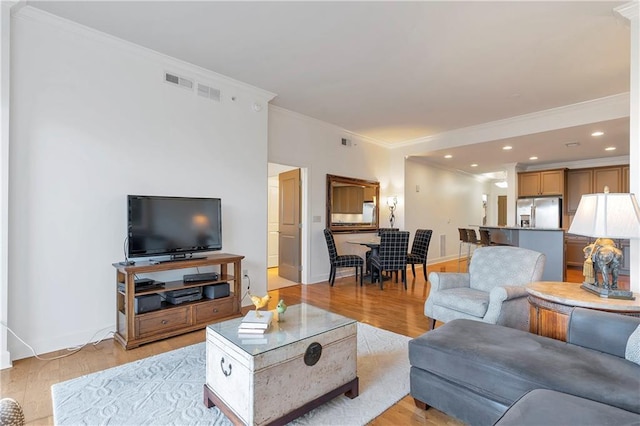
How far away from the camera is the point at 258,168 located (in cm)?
428

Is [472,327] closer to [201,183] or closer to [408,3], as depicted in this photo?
[408,3]

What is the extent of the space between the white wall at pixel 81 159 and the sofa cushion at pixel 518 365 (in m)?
2.98

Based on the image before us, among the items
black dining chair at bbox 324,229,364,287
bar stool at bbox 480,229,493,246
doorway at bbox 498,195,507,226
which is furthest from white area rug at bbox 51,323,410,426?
doorway at bbox 498,195,507,226

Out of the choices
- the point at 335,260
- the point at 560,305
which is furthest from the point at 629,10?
the point at 335,260

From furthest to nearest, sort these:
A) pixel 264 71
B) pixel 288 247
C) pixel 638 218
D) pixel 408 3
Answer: pixel 288 247 < pixel 264 71 < pixel 408 3 < pixel 638 218

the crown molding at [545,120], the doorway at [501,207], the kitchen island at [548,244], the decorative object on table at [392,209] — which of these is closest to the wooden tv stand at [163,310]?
the decorative object on table at [392,209]

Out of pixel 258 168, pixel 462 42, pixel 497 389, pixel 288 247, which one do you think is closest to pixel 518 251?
pixel 497 389

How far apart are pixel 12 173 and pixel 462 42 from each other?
4.20m

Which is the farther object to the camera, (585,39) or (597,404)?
(585,39)

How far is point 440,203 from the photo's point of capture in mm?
8359

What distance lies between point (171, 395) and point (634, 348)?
8.73 feet

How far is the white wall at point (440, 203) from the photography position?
7348mm

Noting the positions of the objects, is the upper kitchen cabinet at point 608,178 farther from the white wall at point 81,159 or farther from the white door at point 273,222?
the white wall at point 81,159

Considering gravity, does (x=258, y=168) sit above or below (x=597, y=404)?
above
